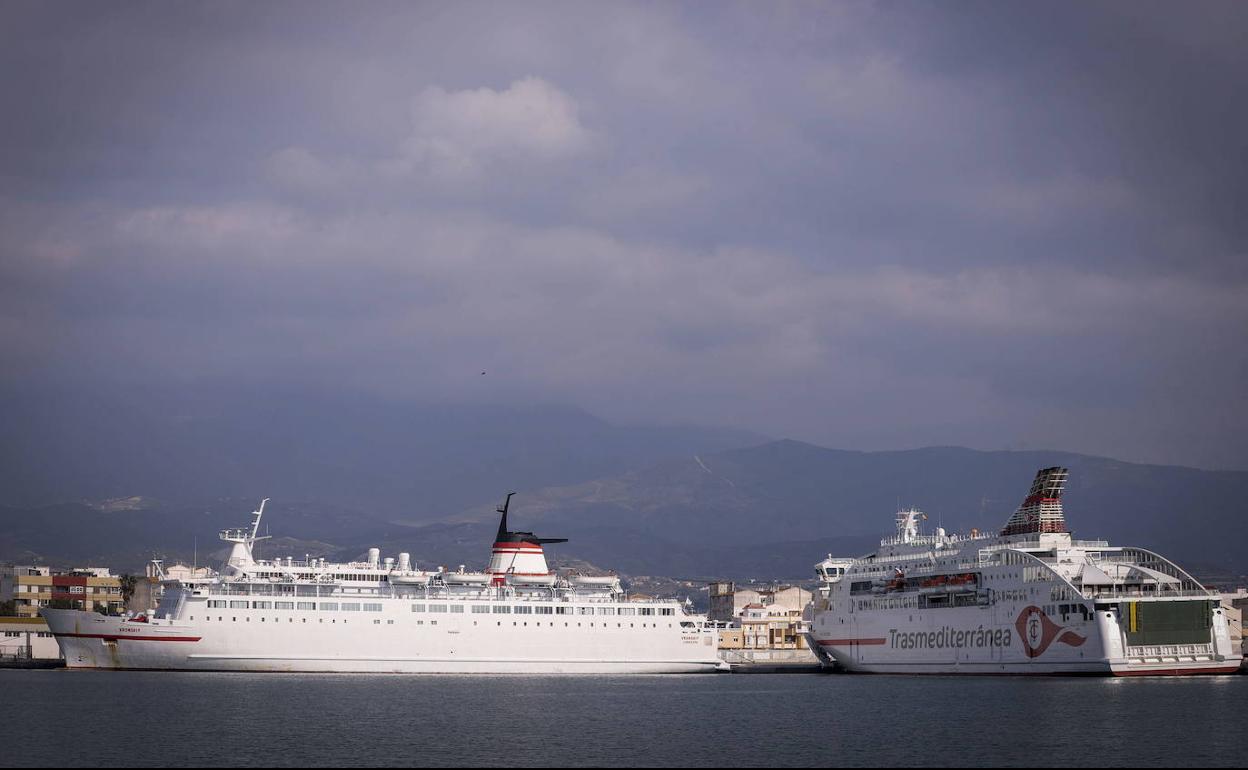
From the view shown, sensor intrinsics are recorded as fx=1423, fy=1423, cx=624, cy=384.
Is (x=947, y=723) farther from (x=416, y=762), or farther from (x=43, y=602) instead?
(x=43, y=602)

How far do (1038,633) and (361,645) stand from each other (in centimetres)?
3379

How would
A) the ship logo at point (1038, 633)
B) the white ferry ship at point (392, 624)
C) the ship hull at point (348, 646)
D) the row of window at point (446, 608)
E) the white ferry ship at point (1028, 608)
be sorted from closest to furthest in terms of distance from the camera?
the white ferry ship at point (1028, 608) < the ship logo at point (1038, 633) < the ship hull at point (348, 646) < the white ferry ship at point (392, 624) < the row of window at point (446, 608)

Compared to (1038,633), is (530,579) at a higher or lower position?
higher

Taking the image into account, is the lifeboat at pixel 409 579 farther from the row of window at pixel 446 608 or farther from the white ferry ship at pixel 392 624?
the row of window at pixel 446 608

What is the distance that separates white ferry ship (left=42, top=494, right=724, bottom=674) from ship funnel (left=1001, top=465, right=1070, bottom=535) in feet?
62.5

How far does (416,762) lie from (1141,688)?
35866 millimetres

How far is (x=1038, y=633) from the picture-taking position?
68.9m

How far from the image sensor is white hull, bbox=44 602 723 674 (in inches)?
2783

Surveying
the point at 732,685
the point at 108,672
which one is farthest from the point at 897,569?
the point at 108,672

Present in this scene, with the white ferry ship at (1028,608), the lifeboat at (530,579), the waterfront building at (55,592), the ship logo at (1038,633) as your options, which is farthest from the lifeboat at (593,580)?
the waterfront building at (55,592)

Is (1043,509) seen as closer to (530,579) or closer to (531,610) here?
(531,610)

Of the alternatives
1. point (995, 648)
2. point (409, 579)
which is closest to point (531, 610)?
point (409, 579)

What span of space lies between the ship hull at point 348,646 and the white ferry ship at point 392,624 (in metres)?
0.05

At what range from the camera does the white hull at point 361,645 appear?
70.7 meters
